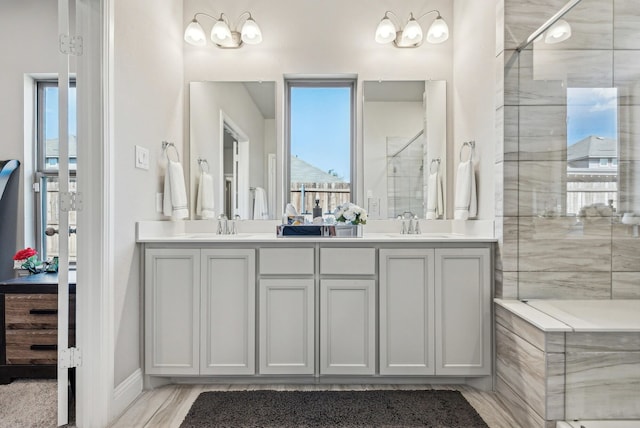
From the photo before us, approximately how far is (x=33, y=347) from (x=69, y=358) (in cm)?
64

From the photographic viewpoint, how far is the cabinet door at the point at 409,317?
2.09m

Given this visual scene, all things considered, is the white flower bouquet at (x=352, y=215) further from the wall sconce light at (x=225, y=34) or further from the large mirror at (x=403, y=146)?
the wall sconce light at (x=225, y=34)

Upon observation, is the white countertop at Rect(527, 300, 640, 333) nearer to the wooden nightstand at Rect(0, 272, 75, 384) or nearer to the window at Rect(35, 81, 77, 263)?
the wooden nightstand at Rect(0, 272, 75, 384)

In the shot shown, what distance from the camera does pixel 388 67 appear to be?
2787 mm

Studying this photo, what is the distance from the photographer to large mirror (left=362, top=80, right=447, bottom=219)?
2775 millimetres

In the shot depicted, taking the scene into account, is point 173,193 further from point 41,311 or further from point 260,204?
point 41,311

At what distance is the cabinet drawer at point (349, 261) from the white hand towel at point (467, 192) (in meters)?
0.76

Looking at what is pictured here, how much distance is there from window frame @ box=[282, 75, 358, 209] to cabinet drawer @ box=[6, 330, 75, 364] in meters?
1.69

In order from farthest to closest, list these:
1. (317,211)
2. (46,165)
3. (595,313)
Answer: (46,165) → (317,211) → (595,313)

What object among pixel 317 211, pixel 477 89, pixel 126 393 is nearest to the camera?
pixel 126 393

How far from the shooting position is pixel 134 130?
6.72ft

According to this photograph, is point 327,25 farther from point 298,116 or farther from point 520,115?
point 520,115

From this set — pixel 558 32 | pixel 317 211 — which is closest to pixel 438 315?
pixel 317 211

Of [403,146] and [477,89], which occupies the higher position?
[477,89]
